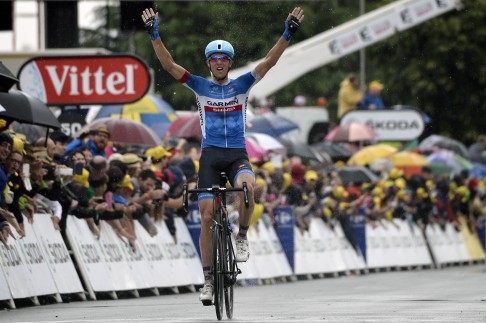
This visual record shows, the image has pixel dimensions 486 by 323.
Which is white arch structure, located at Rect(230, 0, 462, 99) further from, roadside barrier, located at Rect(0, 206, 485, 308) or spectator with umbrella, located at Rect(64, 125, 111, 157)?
spectator with umbrella, located at Rect(64, 125, 111, 157)

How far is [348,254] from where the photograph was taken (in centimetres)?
3167

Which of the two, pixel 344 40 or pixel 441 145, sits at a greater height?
pixel 344 40

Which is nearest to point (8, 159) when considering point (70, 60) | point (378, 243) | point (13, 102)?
point (13, 102)

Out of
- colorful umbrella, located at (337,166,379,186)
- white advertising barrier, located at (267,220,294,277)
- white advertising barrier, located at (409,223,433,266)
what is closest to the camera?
white advertising barrier, located at (267,220,294,277)

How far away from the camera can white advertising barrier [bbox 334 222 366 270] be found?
103 feet

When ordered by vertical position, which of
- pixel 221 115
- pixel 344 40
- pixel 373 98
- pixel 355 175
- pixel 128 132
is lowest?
pixel 221 115

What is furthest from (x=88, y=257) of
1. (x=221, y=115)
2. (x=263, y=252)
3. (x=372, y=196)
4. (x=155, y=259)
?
(x=372, y=196)

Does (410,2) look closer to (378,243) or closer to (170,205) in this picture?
(378,243)

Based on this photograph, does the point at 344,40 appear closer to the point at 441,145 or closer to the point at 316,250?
the point at 441,145

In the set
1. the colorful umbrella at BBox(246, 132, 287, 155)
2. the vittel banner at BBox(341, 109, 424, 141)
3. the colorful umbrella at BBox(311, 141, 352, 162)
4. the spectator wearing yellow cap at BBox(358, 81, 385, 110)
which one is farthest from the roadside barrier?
the spectator wearing yellow cap at BBox(358, 81, 385, 110)

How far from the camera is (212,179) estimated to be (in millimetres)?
16062

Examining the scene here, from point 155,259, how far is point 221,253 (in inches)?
284

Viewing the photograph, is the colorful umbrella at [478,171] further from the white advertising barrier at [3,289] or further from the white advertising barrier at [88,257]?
the white advertising barrier at [3,289]

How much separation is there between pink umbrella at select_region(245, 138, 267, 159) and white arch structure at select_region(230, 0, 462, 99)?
1200 cm
